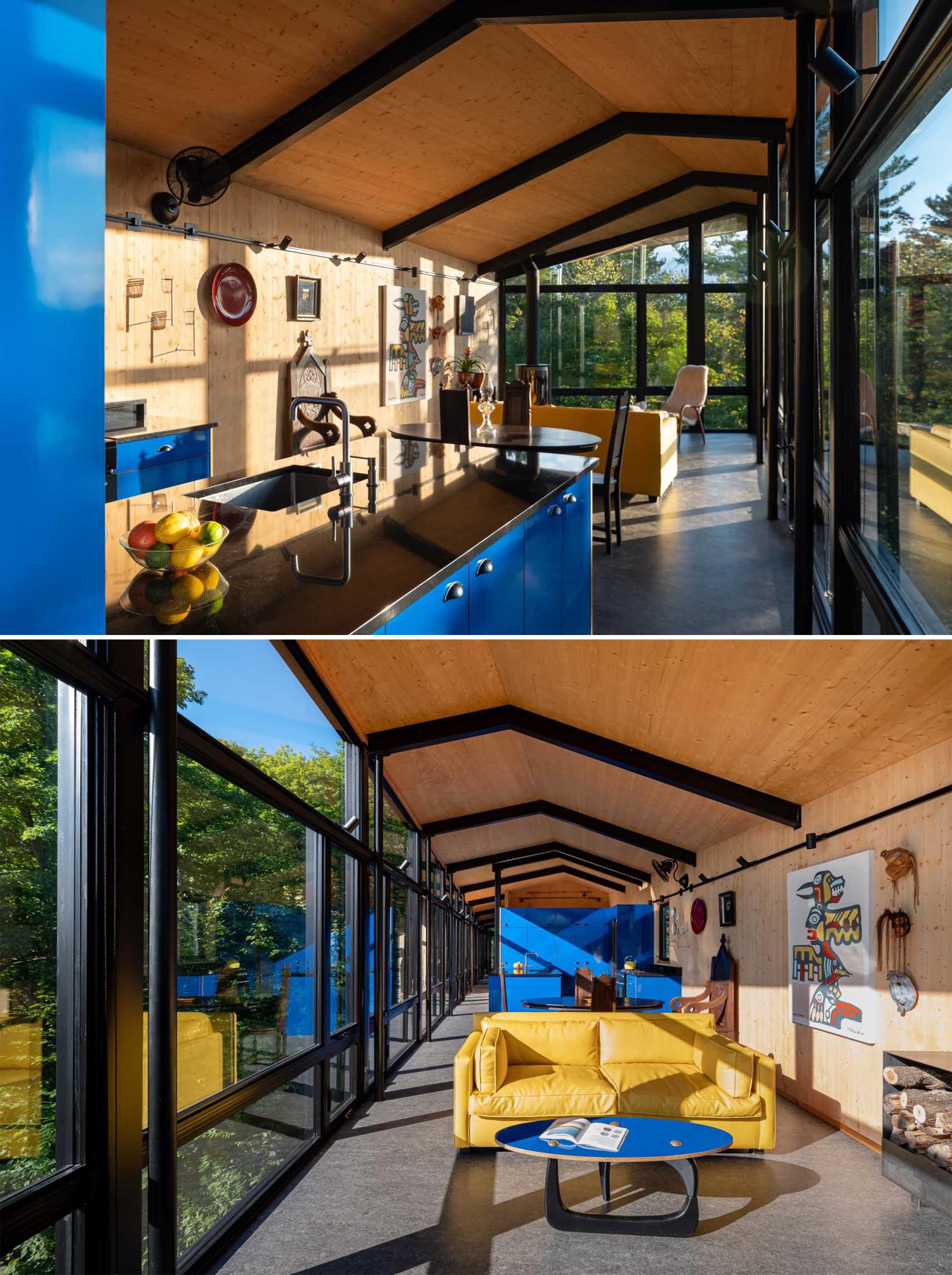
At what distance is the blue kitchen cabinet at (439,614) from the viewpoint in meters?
2.22

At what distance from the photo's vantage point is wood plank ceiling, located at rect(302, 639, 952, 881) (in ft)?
11.7

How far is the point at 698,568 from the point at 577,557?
5.81 ft

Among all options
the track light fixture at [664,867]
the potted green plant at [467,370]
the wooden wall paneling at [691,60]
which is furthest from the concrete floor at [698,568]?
the track light fixture at [664,867]

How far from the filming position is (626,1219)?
3.91 meters

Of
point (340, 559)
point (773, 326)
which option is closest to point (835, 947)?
point (340, 559)

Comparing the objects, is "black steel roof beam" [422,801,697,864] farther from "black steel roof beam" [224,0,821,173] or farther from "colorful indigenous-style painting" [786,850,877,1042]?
"black steel roof beam" [224,0,821,173]

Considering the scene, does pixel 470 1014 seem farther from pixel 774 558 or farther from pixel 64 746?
pixel 64 746

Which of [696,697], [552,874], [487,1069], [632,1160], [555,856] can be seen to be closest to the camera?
[632,1160]

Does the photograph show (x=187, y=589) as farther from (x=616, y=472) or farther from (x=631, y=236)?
(x=631, y=236)

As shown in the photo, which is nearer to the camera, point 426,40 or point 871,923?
point 871,923

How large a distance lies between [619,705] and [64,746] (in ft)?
10.0

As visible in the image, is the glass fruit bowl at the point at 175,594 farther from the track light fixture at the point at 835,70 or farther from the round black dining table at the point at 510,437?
the track light fixture at the point at 835,70

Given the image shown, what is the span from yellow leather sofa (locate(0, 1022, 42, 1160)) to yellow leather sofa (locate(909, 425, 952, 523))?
2.27 m

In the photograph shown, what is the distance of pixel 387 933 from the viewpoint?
23.1 feet
